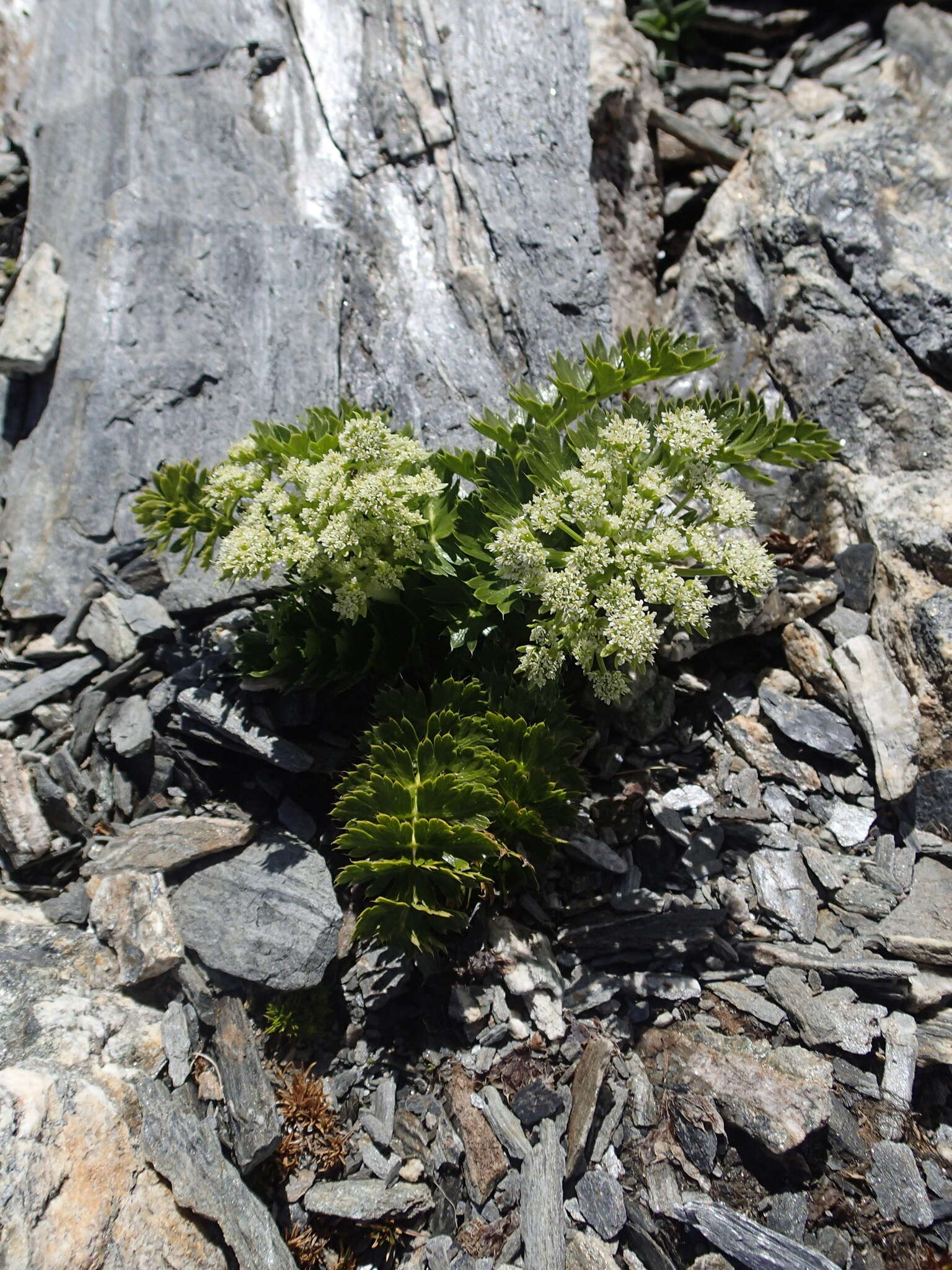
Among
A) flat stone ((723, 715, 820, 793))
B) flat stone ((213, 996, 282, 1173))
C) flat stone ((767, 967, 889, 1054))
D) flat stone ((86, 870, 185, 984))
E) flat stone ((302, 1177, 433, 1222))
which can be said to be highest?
flat stone ((723, 715, 820, 793))

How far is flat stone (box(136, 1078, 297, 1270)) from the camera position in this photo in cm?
352

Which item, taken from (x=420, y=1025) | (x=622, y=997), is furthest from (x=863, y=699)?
(x=420, y=1025)

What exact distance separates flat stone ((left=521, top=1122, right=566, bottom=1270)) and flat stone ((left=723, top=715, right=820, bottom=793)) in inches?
86.2

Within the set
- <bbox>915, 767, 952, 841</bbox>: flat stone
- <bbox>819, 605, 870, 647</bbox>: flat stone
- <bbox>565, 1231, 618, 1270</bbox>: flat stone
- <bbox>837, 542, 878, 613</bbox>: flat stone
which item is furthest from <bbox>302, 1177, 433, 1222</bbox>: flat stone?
<bbox>837, 542, 878, 613</bbox>: flat stone

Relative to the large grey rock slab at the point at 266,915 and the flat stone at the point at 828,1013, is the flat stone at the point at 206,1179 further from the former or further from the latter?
the flat stone at the point at 828,1013

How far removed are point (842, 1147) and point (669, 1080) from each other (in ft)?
2.46

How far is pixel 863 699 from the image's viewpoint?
4.83 metres

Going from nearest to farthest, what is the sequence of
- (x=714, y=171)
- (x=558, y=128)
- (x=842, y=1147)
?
(x=842, y=1147), (x=558, y=128), (x=714, y=171)

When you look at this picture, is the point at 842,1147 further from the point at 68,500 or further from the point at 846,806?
the point at 68,500

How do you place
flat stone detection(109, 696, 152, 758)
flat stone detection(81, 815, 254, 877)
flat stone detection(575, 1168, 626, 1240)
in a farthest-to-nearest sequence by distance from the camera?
flat stone detection(109, 696, 152, 758) → flat stone detection(81, 815, 254, 877) → flat stone detection(575, 1168, 626, 1240)

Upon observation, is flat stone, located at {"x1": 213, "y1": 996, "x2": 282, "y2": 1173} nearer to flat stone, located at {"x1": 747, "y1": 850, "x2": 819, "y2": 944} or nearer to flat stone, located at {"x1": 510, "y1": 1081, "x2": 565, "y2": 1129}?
flat stone, located at {"x1": 510, "y1": 1081, "x2": 565, "y2": 1129}

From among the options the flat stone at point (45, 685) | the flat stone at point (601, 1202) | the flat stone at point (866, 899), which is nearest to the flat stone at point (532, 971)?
the flat stone at point (601, 1202)

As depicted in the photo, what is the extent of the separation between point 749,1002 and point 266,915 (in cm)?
241

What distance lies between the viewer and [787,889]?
4473 mm
